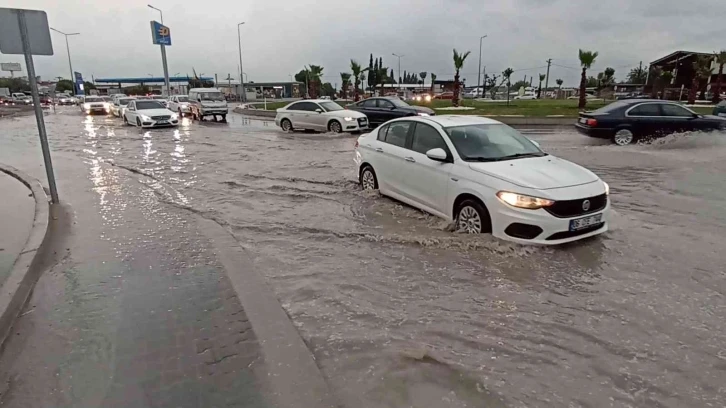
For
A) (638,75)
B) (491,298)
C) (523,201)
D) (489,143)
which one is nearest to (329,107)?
(489,143)

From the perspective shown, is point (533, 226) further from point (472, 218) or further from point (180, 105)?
point (180, 105)

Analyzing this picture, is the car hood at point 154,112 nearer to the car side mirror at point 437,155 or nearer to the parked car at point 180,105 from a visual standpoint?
the parked car at point 180,105

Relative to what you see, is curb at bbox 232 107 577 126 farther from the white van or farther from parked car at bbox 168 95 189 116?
parked car at bbox 168 95 189 116

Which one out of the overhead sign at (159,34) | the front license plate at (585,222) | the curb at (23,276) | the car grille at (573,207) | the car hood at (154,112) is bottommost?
the curb at (23,276)

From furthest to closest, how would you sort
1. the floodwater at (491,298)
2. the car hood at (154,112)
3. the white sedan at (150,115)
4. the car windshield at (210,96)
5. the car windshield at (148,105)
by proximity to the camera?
the car windshield at (210,96)
the car windshield at (148,105)
the car hood at (154,112)
the white sedan at (150,115)
the floodwater at (491,298)

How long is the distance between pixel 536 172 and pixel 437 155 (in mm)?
1309

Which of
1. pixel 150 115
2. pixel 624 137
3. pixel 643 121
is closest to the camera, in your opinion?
pixel 643 121

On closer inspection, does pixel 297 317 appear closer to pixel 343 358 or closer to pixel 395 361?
pixel 343 358

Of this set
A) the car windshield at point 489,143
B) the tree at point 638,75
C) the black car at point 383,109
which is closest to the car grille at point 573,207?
the car windshield at point 489,143

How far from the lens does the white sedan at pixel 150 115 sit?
23.1 m

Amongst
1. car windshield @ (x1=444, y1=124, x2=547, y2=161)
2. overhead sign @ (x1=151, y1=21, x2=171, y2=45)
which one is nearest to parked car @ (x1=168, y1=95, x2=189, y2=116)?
overhead sign @ (x1=151, y1=21, x2=171, y2=45)

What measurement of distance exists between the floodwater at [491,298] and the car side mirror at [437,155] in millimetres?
916

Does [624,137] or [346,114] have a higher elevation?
[346,114]

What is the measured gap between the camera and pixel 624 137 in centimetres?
1520
